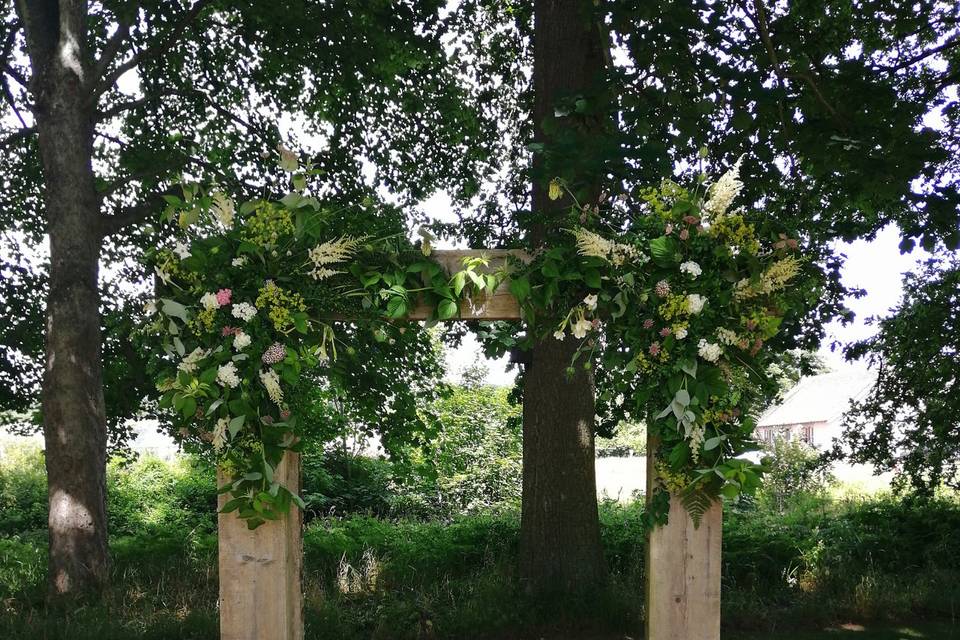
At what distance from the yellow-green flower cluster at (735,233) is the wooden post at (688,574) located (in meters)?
1.12

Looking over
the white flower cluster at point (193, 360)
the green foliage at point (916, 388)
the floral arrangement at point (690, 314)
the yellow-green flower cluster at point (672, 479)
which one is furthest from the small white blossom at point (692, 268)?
the green foliage at point (916, 388)

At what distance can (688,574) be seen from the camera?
11.1 feet

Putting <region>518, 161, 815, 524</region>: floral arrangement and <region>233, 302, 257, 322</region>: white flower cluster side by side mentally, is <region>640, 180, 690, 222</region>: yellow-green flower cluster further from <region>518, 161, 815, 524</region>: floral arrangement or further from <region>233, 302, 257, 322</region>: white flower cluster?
<region>233, 302, 257, 322</region>: white flower cluster

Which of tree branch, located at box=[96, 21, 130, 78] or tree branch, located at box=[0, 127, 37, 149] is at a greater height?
tree branch, located at box=[96, 21, 130, 78]

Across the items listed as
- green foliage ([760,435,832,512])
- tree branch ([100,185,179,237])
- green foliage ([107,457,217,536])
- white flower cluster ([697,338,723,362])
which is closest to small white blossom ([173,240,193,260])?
white flower cluster ([697,338,723,362])

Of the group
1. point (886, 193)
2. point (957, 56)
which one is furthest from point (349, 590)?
point (957, 56)

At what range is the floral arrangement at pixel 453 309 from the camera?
10.6 feet

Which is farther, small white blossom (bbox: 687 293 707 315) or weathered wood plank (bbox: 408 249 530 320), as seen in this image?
weathered wood plank (bbox: 408 249 530 320)

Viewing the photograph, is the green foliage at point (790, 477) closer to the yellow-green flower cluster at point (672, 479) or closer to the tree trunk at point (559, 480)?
the tree trunk at point (559, 480)

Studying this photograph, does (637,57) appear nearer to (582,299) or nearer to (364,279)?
(582,299)

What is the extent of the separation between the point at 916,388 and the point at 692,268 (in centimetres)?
627

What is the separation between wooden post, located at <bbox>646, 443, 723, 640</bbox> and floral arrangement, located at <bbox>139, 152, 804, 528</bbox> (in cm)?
10

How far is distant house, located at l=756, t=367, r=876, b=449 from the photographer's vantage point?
26.3 m

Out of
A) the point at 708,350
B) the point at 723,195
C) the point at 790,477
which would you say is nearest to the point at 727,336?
the point at 708,350
